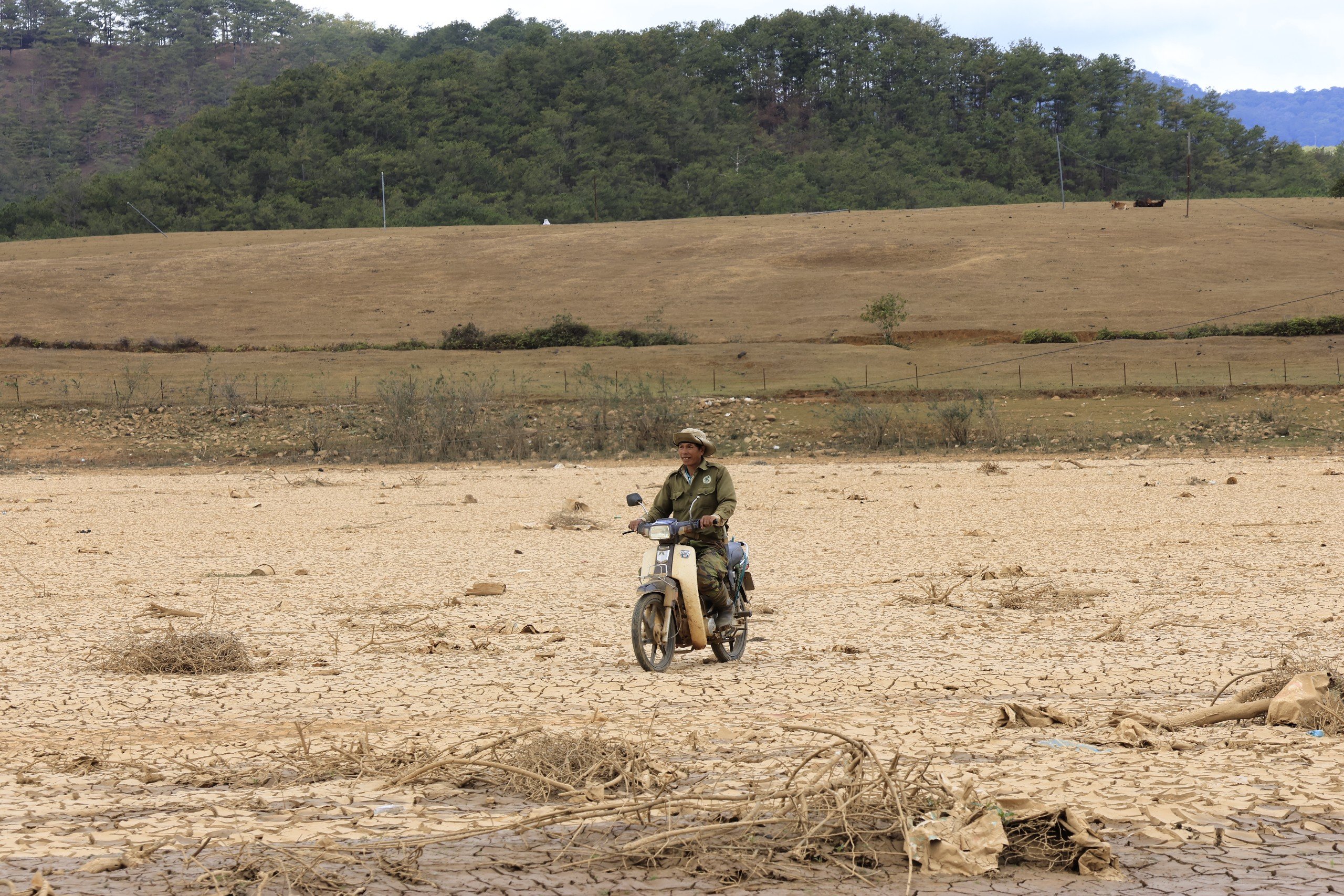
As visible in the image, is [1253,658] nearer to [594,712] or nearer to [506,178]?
[594,712]

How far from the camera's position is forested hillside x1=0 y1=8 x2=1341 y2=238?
99312 mm

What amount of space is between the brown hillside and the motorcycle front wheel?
41.3m

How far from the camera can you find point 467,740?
5906mm

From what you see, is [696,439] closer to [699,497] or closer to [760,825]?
[699,497]

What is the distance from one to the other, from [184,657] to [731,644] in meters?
3.51

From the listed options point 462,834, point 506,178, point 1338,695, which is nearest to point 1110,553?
point 1338,695

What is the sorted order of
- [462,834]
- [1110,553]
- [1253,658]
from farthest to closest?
[1110,553] < [1253,658] < [462,834]

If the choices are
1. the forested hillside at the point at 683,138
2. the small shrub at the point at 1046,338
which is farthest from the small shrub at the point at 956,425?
the forested hillside at the point at 683,138

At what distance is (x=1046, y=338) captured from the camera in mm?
45281

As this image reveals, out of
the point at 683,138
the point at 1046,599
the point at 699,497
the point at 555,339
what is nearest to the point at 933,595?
the point at 1046,599

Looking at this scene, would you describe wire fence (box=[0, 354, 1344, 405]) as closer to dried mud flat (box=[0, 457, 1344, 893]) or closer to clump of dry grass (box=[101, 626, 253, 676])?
dried mud flat (box=[0, 457, 1344, 893])

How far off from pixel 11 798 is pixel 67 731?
1283mm

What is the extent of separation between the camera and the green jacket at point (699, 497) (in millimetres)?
7902

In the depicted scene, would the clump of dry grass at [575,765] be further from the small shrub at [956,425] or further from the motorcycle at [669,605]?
the small shrub at [956,425]
